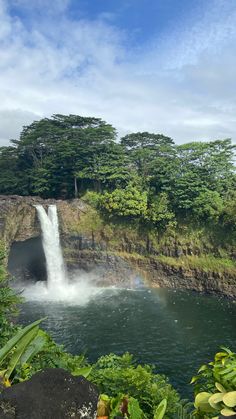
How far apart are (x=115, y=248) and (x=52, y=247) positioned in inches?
285

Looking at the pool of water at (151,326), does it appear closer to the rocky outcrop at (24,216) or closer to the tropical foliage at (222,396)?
the rocky outcrop at (24,216)

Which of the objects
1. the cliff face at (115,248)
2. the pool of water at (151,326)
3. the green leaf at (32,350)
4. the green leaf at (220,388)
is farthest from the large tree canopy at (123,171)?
the green leaf at (220,388)

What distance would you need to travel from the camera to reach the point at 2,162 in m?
54.8

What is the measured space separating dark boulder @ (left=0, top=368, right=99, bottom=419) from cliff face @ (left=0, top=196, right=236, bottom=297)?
3472cm

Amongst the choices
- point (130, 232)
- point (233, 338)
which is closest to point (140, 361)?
point (233, 338)

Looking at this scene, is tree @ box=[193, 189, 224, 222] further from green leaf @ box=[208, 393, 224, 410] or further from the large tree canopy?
green leaf @ box=[208, 393, 224, 410]

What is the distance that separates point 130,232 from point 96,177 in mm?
9630

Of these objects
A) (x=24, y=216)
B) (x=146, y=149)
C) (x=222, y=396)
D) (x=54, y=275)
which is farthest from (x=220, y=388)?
(x=146, y=149)

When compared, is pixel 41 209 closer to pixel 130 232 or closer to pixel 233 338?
pixel 130 232

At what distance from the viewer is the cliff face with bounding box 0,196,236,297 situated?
3869 centimetres

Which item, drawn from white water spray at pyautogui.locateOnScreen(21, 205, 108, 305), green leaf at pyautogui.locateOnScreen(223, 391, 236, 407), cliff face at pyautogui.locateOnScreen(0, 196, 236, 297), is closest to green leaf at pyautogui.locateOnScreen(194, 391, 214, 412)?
green leaf at pyautogui.locateOnScreen(223, 391, 236, 407)

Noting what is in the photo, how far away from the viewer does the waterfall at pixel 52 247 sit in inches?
1572

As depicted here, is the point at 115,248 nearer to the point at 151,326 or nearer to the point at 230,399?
the point at 151,326

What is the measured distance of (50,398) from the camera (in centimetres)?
417
